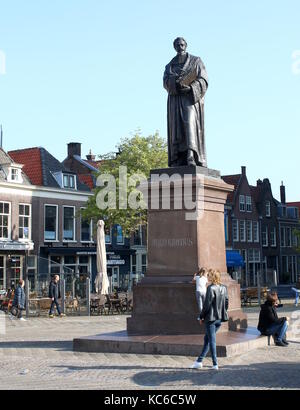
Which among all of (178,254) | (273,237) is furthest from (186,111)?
(273,237)

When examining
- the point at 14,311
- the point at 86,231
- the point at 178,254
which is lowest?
the point at 14,311

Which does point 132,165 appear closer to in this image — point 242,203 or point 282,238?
point 242,203

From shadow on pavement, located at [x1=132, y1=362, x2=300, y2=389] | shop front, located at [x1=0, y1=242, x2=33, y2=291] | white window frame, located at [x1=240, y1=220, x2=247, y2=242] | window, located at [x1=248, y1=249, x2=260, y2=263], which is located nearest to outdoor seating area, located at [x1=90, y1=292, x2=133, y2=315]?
shop front, located at [x1=0, y1=242, x2=33, y2=291]

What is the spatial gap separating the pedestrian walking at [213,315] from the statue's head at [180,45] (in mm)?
5776

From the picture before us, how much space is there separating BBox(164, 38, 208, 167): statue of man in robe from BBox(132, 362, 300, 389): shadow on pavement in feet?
16.2

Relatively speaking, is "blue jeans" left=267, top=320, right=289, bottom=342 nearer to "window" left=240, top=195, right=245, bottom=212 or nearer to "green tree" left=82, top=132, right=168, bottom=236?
"green tree" left=82, top=132, right=168, bottom=236

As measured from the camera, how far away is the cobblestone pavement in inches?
327

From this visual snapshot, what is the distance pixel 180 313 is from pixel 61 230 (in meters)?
30.3

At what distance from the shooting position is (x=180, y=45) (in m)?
13.4

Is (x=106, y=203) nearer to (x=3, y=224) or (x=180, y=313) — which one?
(x=3, y=224)

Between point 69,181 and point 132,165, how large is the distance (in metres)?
9.68

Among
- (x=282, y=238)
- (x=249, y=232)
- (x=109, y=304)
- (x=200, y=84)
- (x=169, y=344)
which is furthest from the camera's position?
(x=282, y=238)
